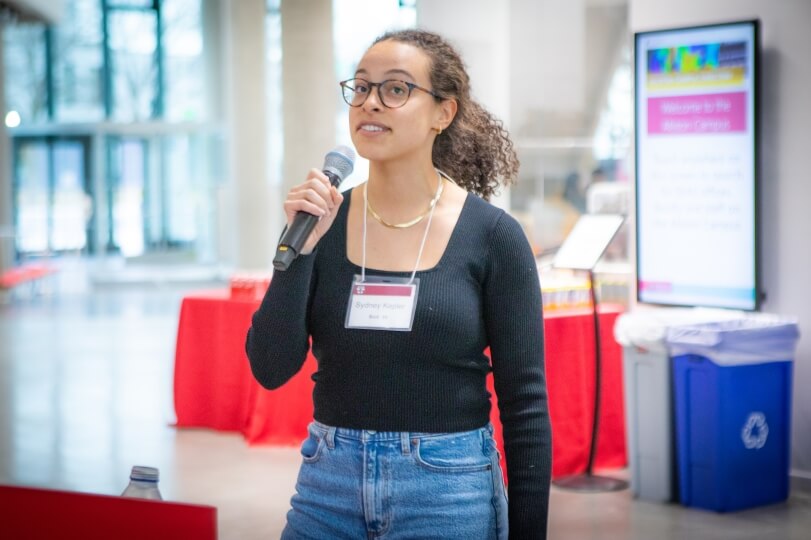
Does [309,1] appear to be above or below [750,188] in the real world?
above

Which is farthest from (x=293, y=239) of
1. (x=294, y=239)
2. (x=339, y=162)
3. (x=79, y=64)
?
(x=79, y=64)

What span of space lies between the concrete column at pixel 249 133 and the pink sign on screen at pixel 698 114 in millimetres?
8228

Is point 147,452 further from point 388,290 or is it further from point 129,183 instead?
point 129,183

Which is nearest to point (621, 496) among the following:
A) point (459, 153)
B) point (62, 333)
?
point (459, 153)

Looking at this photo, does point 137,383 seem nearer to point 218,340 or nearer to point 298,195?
point 218,340

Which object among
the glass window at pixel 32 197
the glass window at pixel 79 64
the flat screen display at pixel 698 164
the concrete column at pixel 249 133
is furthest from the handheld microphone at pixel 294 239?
the glass window at pixel 79 64

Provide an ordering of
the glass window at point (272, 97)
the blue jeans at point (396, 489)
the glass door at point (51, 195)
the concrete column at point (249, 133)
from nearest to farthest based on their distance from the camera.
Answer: the blue jeans at point (396, 489) → the concrete column at point (249, 133) → the glass window at point (272, 97) → the glass door at point (51, 195)

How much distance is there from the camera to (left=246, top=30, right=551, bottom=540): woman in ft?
4.94

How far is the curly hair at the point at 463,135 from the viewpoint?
1.68 metres

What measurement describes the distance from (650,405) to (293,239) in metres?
3.19

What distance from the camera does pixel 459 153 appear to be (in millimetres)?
1826

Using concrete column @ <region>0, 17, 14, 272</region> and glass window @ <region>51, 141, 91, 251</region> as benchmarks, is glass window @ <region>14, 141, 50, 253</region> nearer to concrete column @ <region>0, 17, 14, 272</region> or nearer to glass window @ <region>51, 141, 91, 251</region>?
glass window @ <region>51, 141, 91, 251</region>

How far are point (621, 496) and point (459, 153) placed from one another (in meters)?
3.09

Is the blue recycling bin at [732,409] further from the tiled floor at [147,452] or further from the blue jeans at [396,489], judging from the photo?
the blue jeans at [396,489]
